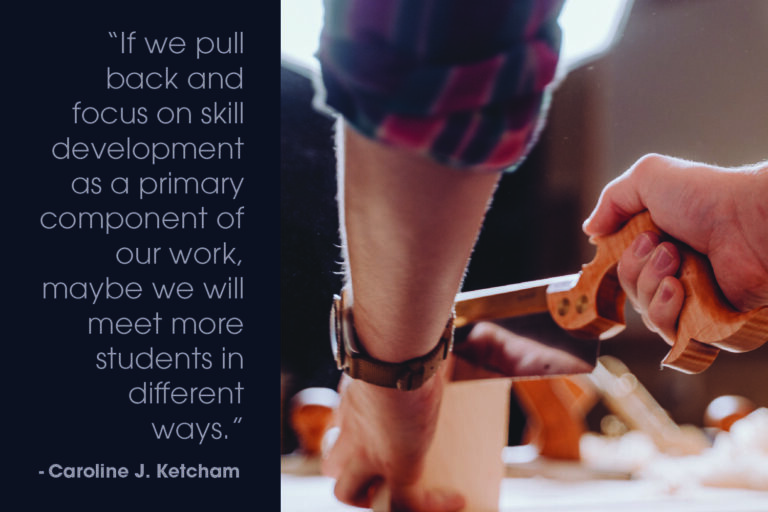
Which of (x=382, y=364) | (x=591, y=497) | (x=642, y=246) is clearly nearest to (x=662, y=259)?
(x=642, y=246)

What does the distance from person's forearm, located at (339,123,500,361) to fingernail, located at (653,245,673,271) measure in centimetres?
19

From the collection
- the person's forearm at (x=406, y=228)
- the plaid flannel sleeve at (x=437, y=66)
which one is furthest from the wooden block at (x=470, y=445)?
the plaid flannel sleeve at (x=437, y=66)

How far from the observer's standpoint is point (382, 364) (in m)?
0.49

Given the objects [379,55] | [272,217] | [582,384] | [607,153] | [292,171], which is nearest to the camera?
[379,55]

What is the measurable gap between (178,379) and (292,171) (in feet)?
0.96

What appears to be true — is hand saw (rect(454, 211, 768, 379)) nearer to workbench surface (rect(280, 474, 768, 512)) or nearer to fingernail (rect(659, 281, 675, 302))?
fingernail (rect(659, 281, 675, 302))

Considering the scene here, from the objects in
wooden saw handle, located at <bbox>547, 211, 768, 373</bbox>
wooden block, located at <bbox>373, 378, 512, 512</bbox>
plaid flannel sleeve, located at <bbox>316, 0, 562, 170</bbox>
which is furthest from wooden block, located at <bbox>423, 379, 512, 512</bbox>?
plaid flannel sleeve, located at <bbox>316, 0, 562, 170</bbox>

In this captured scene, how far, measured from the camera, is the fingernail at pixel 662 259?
494 mm

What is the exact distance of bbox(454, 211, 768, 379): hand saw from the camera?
1.53 ft

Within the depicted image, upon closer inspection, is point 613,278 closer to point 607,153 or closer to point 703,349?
point 703,349

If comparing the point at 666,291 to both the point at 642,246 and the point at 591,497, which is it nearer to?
the point at 642,246

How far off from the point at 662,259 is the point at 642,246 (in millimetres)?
23

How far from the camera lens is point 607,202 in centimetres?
57

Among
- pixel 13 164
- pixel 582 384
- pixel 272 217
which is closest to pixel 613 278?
pixel 272 217
